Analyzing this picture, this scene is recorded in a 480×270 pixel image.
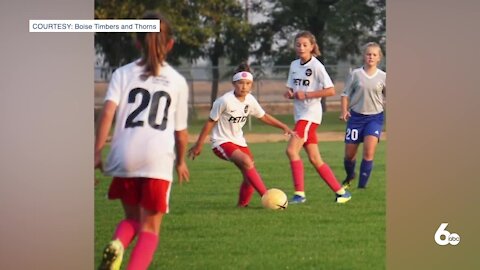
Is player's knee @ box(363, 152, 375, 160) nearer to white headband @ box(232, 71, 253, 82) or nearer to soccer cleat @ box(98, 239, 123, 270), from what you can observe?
white headband @ box(232, 71, 253, 82)

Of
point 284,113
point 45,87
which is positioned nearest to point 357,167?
point 284,113

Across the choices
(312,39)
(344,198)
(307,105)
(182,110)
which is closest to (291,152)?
(307,105)

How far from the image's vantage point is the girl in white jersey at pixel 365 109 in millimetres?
5152

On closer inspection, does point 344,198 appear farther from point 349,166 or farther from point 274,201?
point 274,201

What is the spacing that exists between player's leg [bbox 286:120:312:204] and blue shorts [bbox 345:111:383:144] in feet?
0.72

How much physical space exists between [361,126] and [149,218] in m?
1.34

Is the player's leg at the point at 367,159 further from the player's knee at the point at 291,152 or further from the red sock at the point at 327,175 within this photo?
the player's knee at the point at 291,152

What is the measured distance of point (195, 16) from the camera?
16.8ft

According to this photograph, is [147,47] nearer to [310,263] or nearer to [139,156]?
[139,156]

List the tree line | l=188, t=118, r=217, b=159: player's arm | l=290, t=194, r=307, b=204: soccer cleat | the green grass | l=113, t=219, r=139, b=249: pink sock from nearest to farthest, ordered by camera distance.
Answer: l=113, t=219, r=139, b=249: pink sock, the green grass, l=188, t=118, r=217, b=159: player's arm, the tree line, l=290, t=194, r=307, b=204: soccer cleat

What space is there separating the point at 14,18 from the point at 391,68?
1935mm

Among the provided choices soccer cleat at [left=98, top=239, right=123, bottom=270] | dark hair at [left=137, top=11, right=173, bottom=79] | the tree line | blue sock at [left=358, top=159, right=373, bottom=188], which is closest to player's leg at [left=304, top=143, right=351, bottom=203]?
blue sock at [left=358, top=159, right=373, bottom=188]

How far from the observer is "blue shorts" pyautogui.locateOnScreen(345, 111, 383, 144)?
5.15 metres

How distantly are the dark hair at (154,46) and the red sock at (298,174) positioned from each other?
0.99 metres
